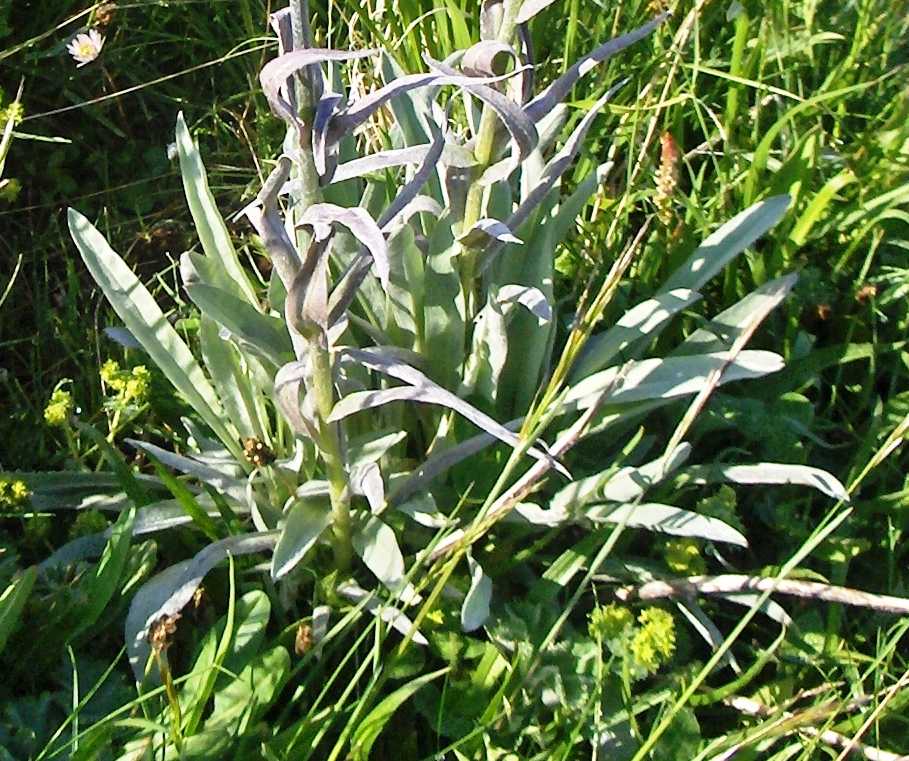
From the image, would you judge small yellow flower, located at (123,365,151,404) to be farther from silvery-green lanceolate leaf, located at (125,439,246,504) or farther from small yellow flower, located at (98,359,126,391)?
silvery-green lanceolate leaf, located at (125,439,246,504)

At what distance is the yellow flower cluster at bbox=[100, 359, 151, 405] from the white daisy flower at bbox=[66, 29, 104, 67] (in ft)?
2.13

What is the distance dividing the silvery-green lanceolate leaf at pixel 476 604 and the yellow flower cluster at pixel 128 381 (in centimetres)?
57

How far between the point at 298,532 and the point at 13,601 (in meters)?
0.34

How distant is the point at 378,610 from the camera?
4.18 feet

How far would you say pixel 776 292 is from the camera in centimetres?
143

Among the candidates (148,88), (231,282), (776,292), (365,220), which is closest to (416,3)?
(148,88)

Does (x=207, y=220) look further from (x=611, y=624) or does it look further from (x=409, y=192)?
(x=611, y=624)

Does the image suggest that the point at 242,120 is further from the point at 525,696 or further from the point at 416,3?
the point at 525,696

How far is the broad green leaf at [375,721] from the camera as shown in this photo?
1.23 metres

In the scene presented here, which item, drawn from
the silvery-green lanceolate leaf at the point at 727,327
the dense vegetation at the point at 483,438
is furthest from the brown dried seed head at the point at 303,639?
the silvery-green lanceolate leaf at the point at 727,327

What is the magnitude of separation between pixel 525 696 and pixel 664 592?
0.74ft

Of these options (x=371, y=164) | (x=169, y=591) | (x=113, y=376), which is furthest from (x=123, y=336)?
(x=371, y=164)

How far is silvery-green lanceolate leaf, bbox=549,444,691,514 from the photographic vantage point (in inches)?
53.6

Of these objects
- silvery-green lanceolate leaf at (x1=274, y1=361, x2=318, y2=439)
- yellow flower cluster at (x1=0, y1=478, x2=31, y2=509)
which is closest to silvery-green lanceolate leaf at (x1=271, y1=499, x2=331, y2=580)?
silvery-green lanceolate leaf at (x1=274, y1=361, x2=318, y2=439)
